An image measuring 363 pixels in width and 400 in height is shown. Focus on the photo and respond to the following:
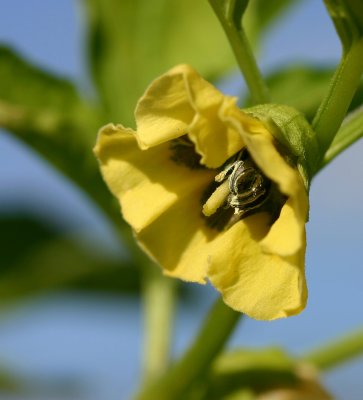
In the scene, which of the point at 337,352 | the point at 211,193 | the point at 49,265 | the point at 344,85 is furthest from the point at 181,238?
the point at 49,265

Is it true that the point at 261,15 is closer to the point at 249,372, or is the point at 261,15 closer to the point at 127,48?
the point at 127,48

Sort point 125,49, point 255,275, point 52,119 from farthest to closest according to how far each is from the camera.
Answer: point 125,49, point 52,119, point 255,275

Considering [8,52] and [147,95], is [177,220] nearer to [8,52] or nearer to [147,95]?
[147,95]

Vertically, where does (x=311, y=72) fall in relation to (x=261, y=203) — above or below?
below

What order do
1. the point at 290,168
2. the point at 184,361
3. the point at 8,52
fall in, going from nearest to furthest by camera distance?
the point at 290,168
the point at 184,361
the point at 8,52

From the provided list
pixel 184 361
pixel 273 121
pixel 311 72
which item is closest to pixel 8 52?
pixel 311 72

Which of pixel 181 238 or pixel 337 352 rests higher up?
pixel 181 238
